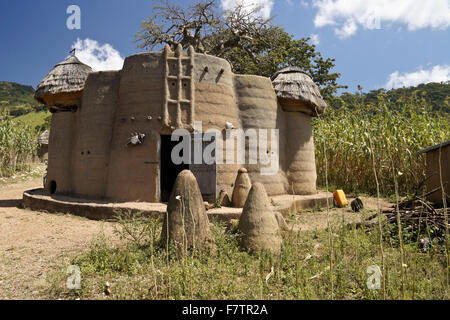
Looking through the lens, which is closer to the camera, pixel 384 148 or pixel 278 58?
pixel 384 148

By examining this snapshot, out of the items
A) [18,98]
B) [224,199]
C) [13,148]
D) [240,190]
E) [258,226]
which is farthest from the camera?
[18,98]

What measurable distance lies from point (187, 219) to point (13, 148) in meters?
19.2

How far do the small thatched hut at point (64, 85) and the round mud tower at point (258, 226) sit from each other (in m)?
7.39

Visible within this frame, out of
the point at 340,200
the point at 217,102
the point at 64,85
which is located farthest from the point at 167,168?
the point at 340,200

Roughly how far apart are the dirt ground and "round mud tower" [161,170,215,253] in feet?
3.26

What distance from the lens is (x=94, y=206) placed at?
24.6 feet

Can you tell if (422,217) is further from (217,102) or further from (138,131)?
(138,131)

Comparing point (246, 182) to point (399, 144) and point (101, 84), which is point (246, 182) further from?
point (399, 144)

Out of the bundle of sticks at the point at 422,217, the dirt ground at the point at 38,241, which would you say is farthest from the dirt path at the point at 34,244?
the bundle of sticks at the point at 422,217

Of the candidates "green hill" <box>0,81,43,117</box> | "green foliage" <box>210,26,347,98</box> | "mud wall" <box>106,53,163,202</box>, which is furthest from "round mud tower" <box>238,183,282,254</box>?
"green hill" <box>0,81,43,117</box>

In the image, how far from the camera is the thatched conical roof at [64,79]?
9164 mm

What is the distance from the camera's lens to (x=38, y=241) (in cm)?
558

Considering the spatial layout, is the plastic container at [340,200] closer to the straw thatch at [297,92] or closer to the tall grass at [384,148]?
the tall grass at [384,148]
